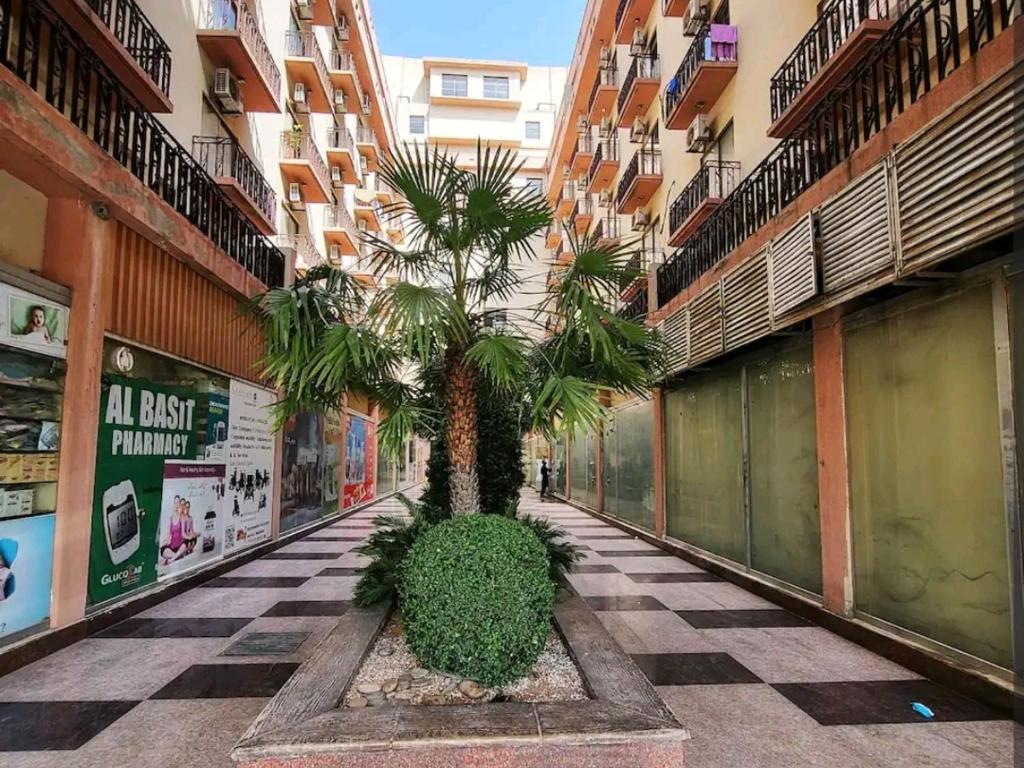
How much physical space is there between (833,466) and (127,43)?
9.24 m

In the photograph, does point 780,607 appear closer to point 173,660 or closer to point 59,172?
point 173,660

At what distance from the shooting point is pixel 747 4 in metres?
9.30

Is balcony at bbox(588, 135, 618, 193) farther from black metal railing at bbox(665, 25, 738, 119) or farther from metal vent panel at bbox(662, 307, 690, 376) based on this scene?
metal vent panel at bbox(662, 307, 690, 376)

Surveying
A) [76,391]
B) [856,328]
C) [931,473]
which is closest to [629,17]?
[856,328]

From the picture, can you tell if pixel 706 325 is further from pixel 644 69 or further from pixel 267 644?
pixel 644 69

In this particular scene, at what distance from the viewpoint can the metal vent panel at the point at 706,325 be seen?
24.7 ft

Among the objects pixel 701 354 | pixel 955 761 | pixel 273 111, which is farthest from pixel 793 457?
pixel 273 111

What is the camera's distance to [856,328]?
5098 millimetres

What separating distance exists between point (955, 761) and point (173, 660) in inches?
193

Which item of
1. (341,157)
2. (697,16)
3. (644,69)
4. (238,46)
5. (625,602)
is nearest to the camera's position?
(625,602)

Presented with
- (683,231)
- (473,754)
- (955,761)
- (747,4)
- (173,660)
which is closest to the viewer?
(473,754)

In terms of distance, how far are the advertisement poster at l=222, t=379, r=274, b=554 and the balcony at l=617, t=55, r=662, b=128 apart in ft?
37.2

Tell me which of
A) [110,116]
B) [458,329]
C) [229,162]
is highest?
[229,162]

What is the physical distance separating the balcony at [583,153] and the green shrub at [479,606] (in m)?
20.8
